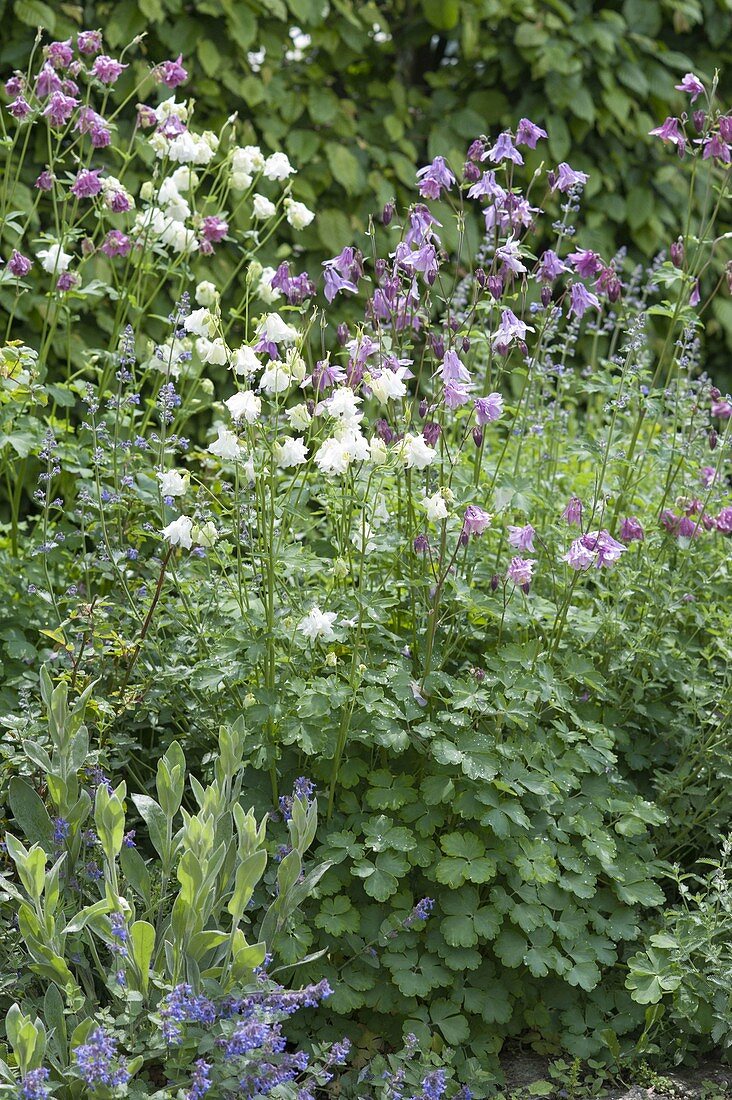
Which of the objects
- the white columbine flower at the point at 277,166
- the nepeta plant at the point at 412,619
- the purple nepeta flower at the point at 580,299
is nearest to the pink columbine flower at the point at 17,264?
the nepeta plant at the point at 412,619

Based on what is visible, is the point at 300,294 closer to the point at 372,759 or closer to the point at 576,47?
the point at 372,759

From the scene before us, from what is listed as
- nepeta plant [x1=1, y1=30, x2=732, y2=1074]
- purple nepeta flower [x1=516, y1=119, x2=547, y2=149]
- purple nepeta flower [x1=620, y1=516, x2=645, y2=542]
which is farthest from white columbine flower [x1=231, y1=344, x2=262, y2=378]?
purple nepeta flower [x1=620, y1=516, x2=645, y2=542]

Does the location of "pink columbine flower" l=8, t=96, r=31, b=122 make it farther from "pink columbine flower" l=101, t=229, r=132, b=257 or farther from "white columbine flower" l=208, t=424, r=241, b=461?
"white columbine flower" l=208, t=424, r=241, b=461

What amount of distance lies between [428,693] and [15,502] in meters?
1.40

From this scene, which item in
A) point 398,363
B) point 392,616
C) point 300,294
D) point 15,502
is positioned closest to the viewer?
point 398,363

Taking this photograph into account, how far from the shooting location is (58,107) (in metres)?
3.07

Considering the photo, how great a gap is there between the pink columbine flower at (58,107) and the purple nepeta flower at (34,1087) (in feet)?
7.49

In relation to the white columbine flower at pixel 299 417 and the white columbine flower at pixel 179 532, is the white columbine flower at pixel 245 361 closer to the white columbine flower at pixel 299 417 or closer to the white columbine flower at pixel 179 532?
the white columbine flower at pixel 299 417

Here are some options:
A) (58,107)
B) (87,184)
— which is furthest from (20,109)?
(87,184)

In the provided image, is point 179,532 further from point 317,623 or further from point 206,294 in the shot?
point 206,294

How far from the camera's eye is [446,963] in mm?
2551

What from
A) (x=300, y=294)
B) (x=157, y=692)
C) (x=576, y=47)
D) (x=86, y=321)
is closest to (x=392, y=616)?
(x=157, y=692)

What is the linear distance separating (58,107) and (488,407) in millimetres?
1426

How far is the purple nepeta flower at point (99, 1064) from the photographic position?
1901 millimetres
